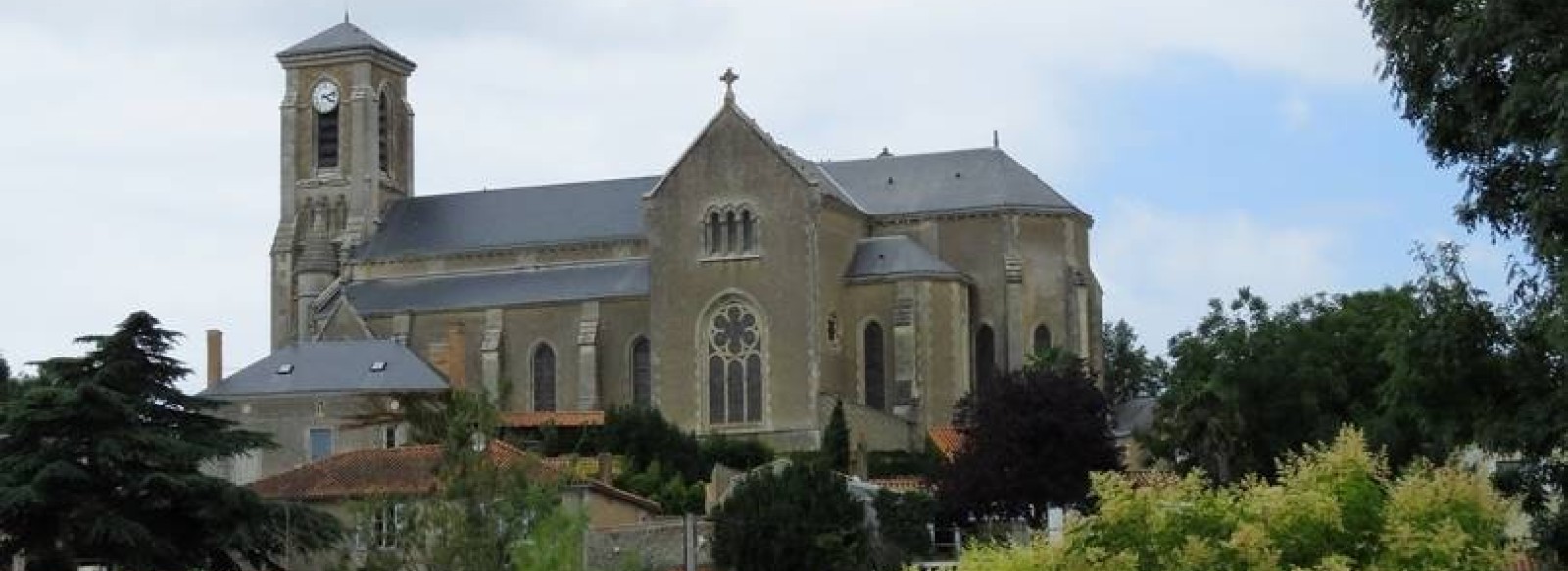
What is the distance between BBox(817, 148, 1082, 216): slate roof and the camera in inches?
3853

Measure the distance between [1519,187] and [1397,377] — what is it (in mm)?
3430

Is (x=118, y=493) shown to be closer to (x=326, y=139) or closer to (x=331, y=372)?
(x=331, y=372)

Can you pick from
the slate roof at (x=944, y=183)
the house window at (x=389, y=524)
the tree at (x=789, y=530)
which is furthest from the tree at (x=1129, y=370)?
the house window at (x=389, y=524)

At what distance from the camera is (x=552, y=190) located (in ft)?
346

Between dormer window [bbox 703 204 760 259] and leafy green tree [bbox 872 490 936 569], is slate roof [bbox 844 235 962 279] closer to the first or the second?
dormer window [bbox 703 204 760 259]

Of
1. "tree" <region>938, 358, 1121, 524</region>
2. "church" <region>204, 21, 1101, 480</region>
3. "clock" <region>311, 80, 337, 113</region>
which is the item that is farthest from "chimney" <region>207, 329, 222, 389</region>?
"tree" <region>938, 358, 1121, 524</region>

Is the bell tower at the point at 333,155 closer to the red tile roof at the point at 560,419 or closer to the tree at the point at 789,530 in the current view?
the red tile roof at the point at 560,419

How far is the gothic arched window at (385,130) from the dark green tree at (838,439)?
2765 centimetres

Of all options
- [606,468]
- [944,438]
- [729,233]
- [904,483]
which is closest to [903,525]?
[606,468]

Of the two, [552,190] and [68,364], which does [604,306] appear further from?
[68,364]

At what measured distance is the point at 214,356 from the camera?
Answer: 98500 millimetres

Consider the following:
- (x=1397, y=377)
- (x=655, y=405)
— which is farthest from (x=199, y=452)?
(x=655, y=405)

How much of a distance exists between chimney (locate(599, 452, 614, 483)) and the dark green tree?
29.3 ft

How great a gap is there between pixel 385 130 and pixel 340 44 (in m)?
3.82
